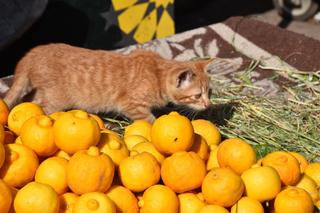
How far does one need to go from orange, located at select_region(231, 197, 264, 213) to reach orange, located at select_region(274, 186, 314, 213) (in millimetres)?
59

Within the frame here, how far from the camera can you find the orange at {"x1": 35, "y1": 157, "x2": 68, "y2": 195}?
5.10 feet

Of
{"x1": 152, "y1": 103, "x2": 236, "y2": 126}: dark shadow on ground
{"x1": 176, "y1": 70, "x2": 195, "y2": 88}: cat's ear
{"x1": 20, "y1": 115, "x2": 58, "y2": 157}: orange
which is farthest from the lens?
{"x1": 152, "y1": 103, "x2": 236, "y2": 126}: dark shadow on ground

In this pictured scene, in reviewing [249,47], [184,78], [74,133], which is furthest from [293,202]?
[249,47]

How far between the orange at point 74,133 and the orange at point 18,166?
0.10 metres

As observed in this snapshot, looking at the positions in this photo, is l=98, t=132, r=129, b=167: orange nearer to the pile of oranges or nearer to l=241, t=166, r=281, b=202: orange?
the pile of oranges

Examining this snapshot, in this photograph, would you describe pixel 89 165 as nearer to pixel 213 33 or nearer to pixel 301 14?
pixel 213 33

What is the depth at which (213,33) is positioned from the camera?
3973mm

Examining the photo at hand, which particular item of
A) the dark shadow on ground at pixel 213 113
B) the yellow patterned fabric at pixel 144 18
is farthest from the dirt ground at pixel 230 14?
the dark shadow on ground at pixel 213 113

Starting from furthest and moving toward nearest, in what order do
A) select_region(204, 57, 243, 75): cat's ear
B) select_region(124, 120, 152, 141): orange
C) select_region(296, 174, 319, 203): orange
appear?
select_region(204, 57, 243, 75): cat's ear < select_region(124, 120, 152, 141): orange < select_region(296, 174, 319, 203): orange

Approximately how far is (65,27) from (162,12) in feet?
2.70

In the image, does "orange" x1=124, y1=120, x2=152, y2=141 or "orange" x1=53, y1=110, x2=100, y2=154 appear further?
"orange" x1=124, y1=120, x2=152, y2=141

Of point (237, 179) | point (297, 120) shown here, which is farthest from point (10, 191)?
point (297, 120)

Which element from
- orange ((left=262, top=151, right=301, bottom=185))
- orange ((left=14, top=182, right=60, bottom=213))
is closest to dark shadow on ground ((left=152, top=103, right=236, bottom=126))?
orange ((left=262, top=151, right=301, bottom=185))

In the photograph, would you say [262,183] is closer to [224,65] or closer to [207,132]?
[207,132]
